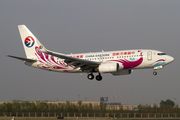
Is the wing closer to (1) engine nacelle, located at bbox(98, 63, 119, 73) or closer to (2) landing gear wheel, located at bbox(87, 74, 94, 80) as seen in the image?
(1) engine nacelle, located at bbox(98, 63, 119, 73)

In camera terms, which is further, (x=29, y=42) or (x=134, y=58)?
(x=29, y=42)

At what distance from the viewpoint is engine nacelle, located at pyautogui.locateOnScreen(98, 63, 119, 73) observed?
4834 cm

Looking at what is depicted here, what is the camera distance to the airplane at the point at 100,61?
48469 millimetres

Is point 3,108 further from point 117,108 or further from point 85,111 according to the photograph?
point 117,108

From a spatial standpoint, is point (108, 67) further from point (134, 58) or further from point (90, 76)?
point (90, 76)

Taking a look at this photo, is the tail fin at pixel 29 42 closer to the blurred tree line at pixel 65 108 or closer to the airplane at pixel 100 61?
the airplane at pixel 100 61

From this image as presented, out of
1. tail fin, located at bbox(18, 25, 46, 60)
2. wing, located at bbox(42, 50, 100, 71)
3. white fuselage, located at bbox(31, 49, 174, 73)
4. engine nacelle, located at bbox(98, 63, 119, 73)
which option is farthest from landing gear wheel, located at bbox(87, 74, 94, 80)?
tail fin, located at bbox(18, 25, 46, 60)

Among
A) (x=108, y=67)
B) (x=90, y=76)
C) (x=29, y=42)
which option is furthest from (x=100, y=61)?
(x=29, y=42)

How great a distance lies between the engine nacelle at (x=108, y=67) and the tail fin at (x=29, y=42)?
1297cm

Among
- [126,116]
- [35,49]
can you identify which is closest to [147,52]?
[35,49]

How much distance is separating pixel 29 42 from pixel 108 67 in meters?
17.2

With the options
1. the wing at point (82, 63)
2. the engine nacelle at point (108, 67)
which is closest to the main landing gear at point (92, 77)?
the wing at point (82, 63)

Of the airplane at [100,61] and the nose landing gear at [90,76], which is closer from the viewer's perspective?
the airplane at [100,61]

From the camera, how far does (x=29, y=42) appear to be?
58156 mm
